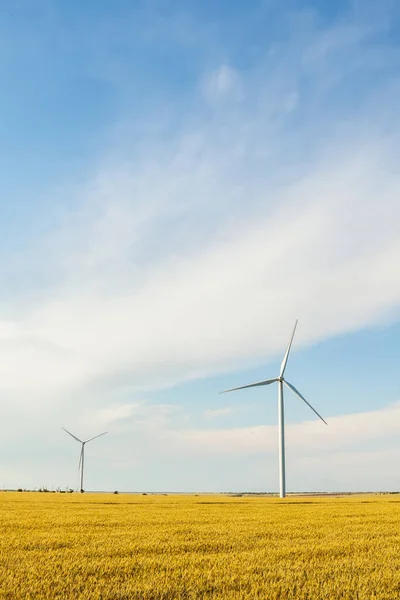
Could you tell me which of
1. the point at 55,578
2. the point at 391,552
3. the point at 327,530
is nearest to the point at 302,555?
the point at 391,552

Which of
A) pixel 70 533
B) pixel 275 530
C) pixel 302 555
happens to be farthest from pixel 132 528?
pixel 302 555

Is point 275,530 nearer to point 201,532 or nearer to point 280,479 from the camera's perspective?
point 201,532

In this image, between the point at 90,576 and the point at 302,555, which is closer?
the point at 90,576

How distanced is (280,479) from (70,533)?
6810 cm

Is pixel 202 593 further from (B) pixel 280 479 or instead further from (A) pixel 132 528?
(B) pixel 280 479

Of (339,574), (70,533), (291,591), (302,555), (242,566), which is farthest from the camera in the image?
(70,533)

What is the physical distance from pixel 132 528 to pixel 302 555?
400 inches

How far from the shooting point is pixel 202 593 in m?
9.55

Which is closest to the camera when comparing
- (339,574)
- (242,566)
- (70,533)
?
(339,574)

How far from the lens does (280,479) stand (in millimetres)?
82625

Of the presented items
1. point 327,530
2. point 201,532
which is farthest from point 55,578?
point 327,530

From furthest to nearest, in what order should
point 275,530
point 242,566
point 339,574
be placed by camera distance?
Result: 1. point 275,530
2. point 242,566
3. point 339,574

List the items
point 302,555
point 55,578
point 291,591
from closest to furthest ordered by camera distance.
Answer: point 291,591, point 55,578, point 302,555

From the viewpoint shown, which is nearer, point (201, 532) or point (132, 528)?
point (201, 532)
